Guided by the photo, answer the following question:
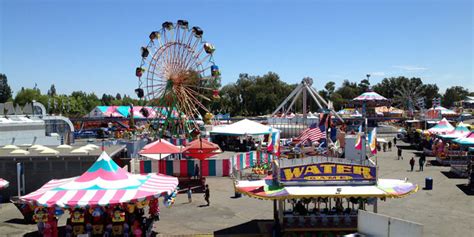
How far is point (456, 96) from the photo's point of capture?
15950cm

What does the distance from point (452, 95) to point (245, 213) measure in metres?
161

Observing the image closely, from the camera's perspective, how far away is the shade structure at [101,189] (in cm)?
1383

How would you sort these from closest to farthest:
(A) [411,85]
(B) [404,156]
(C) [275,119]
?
(B) [404,156], (C) [275,119], (A) [411,85]

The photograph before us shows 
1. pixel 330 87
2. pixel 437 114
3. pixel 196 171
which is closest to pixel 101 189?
pixel 196 171

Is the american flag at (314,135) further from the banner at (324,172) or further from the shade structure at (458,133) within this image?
the banner at (324,172)

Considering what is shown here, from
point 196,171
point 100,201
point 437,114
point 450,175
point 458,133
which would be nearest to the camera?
point 100,201

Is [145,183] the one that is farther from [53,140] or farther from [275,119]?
[275,119]

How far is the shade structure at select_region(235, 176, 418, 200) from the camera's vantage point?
14812 mm

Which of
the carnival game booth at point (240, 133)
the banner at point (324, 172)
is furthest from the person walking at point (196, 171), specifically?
the banner at point (324, 172)

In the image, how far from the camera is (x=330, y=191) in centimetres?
1501

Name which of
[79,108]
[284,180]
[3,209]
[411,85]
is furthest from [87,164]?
[411,85]

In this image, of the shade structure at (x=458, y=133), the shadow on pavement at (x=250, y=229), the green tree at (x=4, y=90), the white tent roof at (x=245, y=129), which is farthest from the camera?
the green tree at (x=4, y=90)

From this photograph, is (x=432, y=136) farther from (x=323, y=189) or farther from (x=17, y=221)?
(x=17, y=221)

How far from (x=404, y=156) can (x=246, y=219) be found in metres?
27.3
